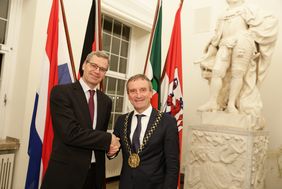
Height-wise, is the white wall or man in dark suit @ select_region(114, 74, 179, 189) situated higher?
the white wall

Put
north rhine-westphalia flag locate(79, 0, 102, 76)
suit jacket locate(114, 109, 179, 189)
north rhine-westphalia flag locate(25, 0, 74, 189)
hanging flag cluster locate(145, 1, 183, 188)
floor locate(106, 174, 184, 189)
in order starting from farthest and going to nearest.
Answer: floor locate(106, 174, 184, 189) → hanging flag cluster locate(145, 1, 183, 188) → north rhine-westphalia flag locate(79, 0, 102, 76) → north rhine-westphalia flag locate(25, 0, 74, 189) → suit jacket locate(114, 109, 179, 189)

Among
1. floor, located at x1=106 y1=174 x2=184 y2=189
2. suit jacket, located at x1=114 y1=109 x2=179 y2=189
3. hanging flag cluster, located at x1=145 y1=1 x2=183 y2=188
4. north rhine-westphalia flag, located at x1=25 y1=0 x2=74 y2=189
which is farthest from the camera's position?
floor, located at x1=106 y1=174 x2=184 y2=189

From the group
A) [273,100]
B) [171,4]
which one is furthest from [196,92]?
[171,4]

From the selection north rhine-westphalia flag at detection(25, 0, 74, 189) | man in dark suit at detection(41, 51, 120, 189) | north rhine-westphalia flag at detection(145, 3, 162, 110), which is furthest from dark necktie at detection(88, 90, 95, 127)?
north rhine-westphalia flag at detection(145, 3, 162, 110)

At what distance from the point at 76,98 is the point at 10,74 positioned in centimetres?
198

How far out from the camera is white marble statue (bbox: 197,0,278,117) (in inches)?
116

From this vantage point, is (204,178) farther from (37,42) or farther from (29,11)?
(29,11)

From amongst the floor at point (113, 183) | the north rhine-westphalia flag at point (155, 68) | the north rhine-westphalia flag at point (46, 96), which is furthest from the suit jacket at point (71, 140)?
the floor at point (113, 183)

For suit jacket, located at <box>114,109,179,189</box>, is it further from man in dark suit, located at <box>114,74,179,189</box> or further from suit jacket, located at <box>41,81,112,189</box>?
suit jacket, located at <box>41,81,112,189</box>

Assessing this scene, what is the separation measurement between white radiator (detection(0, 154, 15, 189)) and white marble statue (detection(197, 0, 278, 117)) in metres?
2.15

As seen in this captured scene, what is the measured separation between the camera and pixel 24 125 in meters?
3.07

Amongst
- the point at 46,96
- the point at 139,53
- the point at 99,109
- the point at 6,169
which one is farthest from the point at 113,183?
the point at 99,109

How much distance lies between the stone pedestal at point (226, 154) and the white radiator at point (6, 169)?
189 cm

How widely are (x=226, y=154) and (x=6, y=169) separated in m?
2.28
